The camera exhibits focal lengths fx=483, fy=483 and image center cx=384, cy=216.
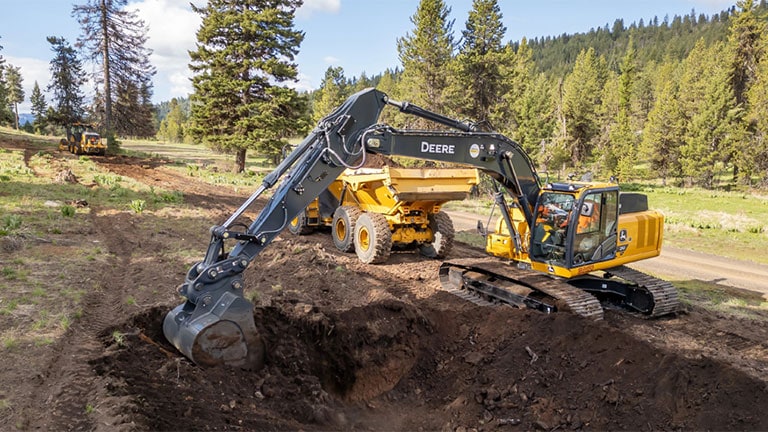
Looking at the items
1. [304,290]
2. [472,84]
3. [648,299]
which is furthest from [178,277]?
[472,84]

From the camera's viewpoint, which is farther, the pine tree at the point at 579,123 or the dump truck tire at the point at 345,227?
the pine tree at the point at 579,123

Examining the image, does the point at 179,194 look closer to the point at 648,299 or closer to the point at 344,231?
the point at 344,231

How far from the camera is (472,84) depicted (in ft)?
90.1

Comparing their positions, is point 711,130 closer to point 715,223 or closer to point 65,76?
point 715,223

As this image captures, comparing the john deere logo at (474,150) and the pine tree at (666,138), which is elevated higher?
the pine tree at (666,138)

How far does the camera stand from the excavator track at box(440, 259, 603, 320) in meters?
7.62

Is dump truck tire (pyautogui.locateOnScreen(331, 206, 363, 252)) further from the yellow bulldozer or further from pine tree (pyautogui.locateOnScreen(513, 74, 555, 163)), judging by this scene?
the yellow bulldozer

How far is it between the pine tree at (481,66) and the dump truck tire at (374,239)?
17558 mm

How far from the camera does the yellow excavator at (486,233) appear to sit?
569 cm

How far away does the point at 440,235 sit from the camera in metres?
11.9

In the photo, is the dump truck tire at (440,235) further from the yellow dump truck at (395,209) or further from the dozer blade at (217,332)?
the dozer blade at (217,332)

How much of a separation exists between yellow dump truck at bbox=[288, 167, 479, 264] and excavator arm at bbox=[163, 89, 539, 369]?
2.39 meters

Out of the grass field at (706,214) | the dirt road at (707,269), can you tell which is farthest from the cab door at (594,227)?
the grass field at (706,214)

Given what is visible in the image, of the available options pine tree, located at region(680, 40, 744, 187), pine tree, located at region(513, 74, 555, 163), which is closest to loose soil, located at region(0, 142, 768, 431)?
pine tree, located at region(513, 74, 555, 163)
